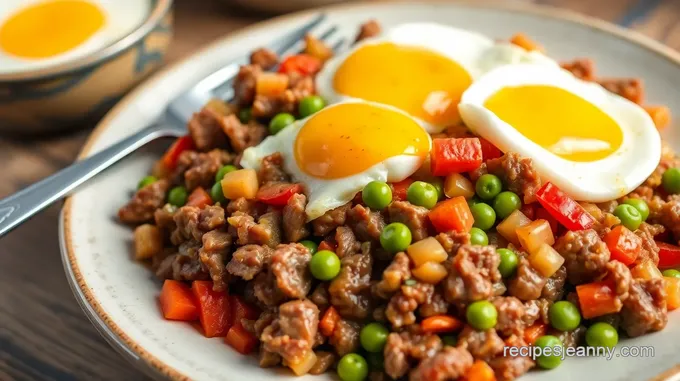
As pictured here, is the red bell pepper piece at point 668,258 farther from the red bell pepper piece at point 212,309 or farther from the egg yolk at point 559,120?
the red bell pepper piece at point 212,309

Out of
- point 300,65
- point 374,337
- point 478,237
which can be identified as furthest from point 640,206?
point 300,65

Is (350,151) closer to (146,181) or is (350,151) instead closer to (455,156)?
(455,156)

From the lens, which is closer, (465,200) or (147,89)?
(465,200)

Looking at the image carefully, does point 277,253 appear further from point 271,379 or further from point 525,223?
point 525,223

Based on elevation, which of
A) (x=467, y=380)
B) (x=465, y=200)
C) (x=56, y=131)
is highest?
(x=465, y=200)

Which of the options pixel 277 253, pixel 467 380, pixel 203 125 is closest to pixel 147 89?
pixel 203 125

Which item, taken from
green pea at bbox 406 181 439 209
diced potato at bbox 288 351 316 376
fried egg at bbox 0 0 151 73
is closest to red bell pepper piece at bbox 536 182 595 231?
green pea at bbox 406 181 439 209

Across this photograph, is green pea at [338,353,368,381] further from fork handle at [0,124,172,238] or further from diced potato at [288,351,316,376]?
fork handle at [0,124,172,238]
